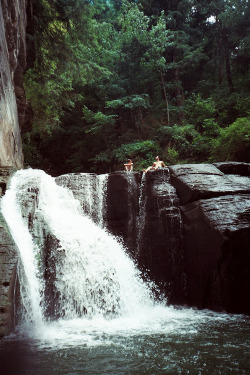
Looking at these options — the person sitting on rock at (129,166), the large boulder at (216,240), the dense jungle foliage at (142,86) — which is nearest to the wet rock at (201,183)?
the large boulder at (216,240)

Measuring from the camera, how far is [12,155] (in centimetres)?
996

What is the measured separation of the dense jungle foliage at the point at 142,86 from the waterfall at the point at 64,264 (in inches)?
357

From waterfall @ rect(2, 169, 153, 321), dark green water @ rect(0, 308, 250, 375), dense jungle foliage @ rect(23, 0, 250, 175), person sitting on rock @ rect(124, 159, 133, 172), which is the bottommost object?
dark green water @ rect(0, 308, 250, 375)

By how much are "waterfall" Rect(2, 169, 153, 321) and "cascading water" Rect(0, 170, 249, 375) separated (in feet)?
0.07

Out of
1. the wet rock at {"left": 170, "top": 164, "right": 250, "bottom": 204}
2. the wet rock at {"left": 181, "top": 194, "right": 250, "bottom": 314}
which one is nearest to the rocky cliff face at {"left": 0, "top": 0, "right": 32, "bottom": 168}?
the wet rock at {"left": 170, "top": 164, "right": 250, "bottom": 204}

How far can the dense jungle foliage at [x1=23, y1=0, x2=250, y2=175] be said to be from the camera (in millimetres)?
16609

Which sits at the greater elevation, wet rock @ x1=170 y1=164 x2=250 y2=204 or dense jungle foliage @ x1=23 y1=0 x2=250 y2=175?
dense jungle foliage @ x1=23 y1=0 x2=250 y2=175

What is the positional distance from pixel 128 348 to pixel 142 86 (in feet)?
66.9

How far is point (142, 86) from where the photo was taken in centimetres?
2223

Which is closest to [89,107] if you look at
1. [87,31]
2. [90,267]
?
[87,31]

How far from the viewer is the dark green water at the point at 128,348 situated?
367 centimetres

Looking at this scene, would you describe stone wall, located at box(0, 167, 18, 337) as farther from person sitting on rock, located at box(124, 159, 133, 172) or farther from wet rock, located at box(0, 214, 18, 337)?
person sitting on rock, located at box(124, 159, 133, 172)

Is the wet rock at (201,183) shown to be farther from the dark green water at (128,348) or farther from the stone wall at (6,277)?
the stone wall at (6,277)

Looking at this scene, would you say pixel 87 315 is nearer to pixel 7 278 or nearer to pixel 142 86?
pixel 7 278
